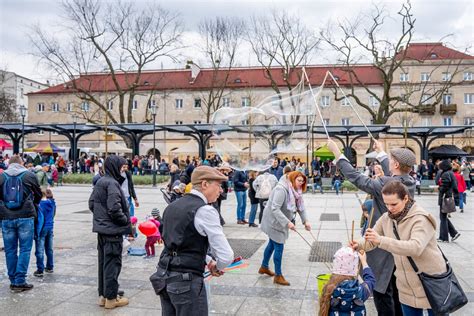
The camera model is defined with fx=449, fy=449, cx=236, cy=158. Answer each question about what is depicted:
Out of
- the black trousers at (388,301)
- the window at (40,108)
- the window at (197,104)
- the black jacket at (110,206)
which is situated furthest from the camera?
the window at (40,108)

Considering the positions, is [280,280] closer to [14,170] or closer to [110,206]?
[110,206]

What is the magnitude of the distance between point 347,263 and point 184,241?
1.29m

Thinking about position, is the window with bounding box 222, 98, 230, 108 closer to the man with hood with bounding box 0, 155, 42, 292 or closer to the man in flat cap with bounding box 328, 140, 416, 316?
the man with hood with bounding box 0, 155, 42, 292

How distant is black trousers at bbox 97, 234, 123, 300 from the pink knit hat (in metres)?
3.08

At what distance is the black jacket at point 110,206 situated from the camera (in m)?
5.60

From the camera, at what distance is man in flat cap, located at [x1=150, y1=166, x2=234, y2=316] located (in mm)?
3254

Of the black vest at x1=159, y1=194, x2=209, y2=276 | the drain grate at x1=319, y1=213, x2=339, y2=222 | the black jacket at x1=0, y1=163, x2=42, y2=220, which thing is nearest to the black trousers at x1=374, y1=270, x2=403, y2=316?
the black vest at x1=159, y1=194, x2=209, y2=276

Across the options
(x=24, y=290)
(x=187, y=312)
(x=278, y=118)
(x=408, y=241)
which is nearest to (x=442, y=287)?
(x=408, y=241)

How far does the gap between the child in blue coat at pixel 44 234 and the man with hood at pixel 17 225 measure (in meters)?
0.44

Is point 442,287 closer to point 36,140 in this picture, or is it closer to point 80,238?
point 80,238

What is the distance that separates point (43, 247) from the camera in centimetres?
693

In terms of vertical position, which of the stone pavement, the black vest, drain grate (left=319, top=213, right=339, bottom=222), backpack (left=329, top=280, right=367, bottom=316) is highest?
the black vest

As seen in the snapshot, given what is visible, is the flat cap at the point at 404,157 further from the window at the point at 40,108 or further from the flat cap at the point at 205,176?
the window at the point at 40,108

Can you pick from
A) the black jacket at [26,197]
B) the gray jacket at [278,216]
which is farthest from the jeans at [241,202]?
the black jacket at [26,197]
